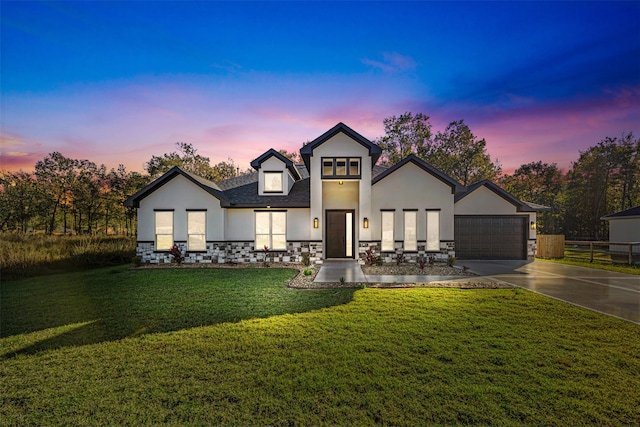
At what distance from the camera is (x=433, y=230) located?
13398 mm

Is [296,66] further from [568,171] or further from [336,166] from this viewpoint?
[568,171]

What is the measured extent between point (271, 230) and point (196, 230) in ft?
12.6

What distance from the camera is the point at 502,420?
8.80ft

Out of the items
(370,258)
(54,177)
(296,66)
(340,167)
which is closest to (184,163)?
(54,177)

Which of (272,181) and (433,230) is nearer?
(433,230)

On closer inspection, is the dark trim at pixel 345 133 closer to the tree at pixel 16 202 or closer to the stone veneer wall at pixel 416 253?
the stone veneer wall at pixel 416 253

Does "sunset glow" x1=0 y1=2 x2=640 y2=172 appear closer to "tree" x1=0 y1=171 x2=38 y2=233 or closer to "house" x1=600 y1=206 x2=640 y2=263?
"house" x1=600 y1=206 x2=640 y2=263

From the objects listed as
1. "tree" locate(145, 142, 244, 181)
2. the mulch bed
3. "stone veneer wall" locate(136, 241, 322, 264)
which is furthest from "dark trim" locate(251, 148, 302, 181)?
"tree" locate(145, 142, 244, 181)

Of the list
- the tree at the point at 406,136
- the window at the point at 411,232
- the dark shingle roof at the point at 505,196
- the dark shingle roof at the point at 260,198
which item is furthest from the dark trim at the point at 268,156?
the tree at the point at 406,136

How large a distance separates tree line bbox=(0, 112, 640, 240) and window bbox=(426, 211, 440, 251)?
17169 millimetres

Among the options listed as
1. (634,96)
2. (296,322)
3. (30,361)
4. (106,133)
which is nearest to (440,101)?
(634,96)

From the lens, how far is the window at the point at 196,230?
13.5 metres

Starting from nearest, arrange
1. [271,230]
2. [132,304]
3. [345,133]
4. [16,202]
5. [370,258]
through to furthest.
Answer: [132,304]
[370,258]
[345,133]
[271,230]
[16,202]

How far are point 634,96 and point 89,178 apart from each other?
44.1m
